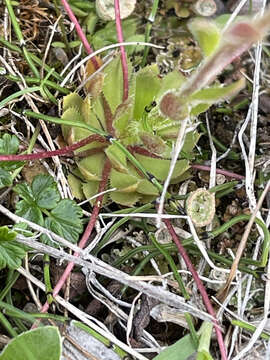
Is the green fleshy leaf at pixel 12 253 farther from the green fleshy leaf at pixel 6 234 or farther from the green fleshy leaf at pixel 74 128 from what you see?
the green fleshy leaf at pixel 74 128

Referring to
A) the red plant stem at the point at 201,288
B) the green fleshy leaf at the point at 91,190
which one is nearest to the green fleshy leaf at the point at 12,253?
the green fleshy leaf at the point at 91,190

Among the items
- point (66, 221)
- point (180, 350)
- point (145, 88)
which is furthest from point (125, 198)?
point (180, 350)

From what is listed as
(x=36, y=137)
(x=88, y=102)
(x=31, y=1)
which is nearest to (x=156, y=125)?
(x=88, y=102)

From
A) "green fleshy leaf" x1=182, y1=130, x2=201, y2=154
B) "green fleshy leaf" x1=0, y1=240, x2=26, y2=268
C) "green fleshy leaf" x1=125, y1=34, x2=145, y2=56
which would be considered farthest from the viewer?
"green fleshy leaf" x1=125, y1=34, x2=145, y2=56

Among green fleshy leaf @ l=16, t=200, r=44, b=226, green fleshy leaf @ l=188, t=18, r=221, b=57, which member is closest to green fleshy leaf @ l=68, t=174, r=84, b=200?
green fleshy leaf @ l=16, t=200, r=44, b=226

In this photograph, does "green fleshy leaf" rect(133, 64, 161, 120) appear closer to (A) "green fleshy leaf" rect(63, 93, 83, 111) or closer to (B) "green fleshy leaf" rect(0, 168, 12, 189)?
(A) "green fleshy leaf" rect(63, 93, 83, 111)

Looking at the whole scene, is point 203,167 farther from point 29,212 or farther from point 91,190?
point 29,212

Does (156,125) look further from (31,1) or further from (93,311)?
(31,1)
